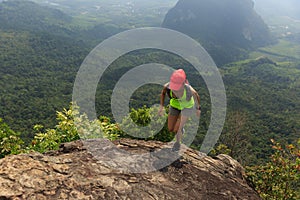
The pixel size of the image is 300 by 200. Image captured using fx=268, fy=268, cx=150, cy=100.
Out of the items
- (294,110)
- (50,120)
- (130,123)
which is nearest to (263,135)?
(294,110)

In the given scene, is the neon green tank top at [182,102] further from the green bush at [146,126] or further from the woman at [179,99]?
the green bush at [146,126]

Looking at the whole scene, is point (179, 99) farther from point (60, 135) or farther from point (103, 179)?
point (60, 135)

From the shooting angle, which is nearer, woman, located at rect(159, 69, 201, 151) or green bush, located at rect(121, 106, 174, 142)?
woman, located at rect(159, 69, 201, 151)

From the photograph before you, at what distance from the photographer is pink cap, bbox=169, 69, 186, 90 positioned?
21.4ft

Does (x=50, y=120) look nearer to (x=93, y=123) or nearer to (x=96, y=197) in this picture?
(x=93, y=123)

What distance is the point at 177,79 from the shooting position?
657 centimetres

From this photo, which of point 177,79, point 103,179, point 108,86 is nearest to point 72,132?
point 103,179

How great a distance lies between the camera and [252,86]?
110062mm

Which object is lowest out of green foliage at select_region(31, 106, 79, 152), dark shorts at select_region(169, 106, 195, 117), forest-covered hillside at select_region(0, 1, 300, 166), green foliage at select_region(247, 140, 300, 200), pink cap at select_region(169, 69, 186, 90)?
forest-covered hillside at select_region(0, 1, 300, 166)

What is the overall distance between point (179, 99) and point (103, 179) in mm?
2898

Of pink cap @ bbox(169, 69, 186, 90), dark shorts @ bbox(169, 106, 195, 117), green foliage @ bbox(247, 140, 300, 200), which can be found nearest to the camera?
pink cap @ bbox(169, 69, 186, 90)

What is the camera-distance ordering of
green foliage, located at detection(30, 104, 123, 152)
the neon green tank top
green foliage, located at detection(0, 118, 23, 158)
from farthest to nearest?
green foliage, located at detection(30, 104, 123, 152) → green foliage, located at detection(0, 118, 23, 158) → the neon green tank top

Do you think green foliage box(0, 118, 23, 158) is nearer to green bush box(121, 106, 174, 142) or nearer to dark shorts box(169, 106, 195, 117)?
green bush box(121, 106, 174, 142)

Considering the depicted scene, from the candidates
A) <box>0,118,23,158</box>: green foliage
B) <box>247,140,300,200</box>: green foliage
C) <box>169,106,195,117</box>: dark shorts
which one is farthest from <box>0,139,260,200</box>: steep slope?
<box>247,140,300,200</box>: green foliage
